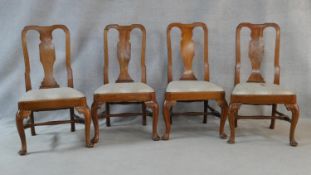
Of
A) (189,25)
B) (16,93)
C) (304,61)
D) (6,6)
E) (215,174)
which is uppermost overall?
(6,6)

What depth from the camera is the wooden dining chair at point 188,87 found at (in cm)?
295

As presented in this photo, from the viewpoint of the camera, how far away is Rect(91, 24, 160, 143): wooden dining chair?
9.55 ft

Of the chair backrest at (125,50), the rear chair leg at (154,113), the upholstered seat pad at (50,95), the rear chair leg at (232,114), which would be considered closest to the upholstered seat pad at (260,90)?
the rear chair leg at (232,114)

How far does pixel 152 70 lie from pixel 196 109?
0.62m

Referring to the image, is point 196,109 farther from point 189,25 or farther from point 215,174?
point 215,174

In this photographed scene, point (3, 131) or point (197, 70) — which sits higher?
point (197, 70)

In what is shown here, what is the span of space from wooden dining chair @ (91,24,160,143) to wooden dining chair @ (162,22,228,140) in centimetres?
13

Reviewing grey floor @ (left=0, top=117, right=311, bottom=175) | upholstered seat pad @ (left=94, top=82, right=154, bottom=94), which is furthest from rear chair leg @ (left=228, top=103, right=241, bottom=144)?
upholstered seat pad @ (left=94, top=82, right=154, bottom=94)

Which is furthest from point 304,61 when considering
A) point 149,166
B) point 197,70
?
point 149,166

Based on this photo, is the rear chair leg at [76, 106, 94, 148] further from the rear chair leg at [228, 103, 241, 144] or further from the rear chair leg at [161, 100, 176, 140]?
the rear chair leg at [228, 103, 241, 144]

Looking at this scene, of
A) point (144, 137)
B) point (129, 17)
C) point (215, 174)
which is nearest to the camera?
point (215, 174)

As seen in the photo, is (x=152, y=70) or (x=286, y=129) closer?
(x=286, y=129)

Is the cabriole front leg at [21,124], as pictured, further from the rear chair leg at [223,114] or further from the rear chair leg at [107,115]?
the rear chair leg at [223,114]

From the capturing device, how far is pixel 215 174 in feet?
7.74
